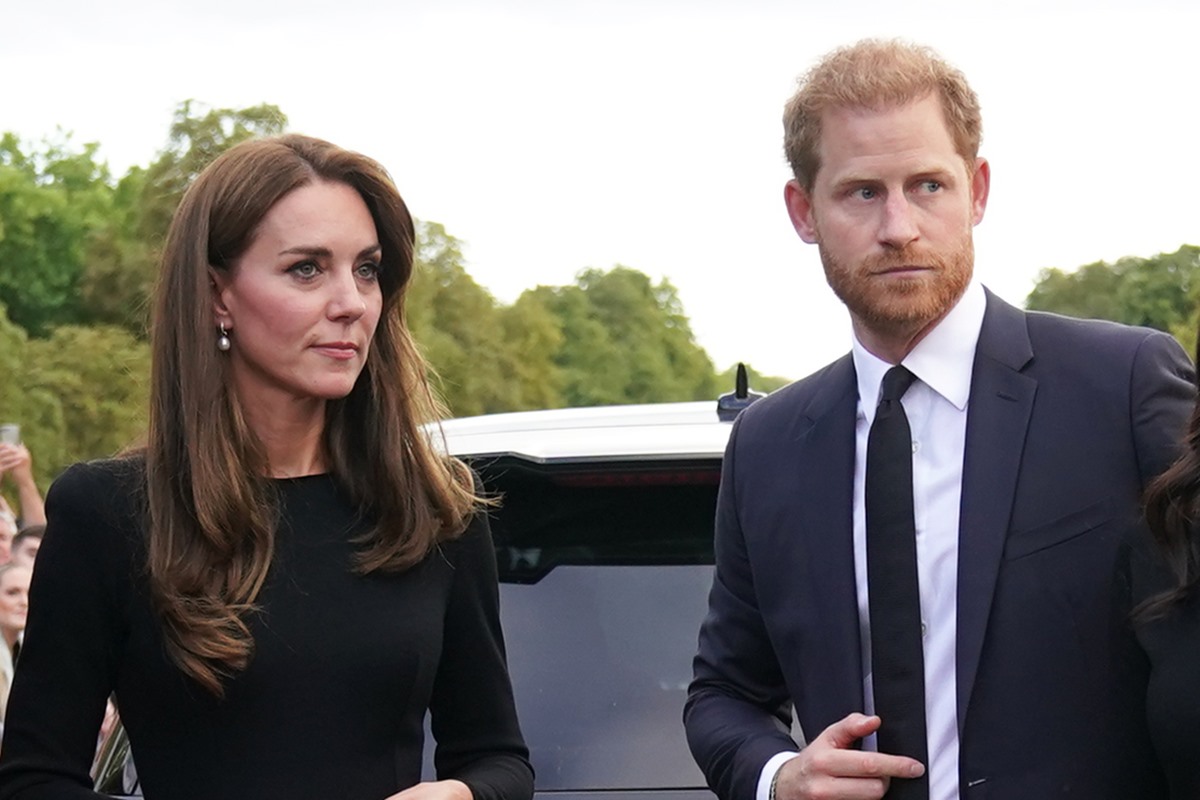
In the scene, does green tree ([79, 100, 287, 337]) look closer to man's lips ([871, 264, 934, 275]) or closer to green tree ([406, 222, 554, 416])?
green tree ([406, 222, 554, 416])

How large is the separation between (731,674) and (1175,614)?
2.61 ft

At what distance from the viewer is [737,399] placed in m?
4.36

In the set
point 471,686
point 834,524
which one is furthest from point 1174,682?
point 471,686

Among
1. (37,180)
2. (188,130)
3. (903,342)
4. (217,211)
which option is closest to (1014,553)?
(903,342)

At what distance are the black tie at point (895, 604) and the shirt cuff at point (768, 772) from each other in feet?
0.73

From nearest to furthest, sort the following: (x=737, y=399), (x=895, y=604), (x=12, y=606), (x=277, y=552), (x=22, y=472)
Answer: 1. (x=895, y=604)
2. (x=277, y=552)
3. (x=737, y=399)
4. (x=12, y=606)
5. (x=22, y=472)

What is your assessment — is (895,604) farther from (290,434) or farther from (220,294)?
(220,294)

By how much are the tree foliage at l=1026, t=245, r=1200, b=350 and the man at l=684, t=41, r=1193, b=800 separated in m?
70.2

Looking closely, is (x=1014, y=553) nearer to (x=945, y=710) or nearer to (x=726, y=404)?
(x=945, y=710)

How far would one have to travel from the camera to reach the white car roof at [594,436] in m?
3.68

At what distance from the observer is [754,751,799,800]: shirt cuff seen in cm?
314

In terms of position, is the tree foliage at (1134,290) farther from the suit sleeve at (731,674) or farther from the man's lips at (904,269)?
the man's lips at (904,269)

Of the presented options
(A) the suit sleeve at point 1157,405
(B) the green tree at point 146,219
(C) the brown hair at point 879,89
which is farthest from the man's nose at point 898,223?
(B) the green tree at point 146,219

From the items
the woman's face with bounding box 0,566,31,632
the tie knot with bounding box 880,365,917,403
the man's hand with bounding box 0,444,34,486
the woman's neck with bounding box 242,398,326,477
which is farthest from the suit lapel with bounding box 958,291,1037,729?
the man's hand with bounding box 0,444,34,486
